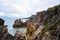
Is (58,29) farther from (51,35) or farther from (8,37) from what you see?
(8,37)

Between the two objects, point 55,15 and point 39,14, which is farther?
point 39,14

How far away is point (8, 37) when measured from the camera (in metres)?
73.2

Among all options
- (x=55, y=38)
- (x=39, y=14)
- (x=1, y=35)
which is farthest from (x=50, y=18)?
(x=1, y=35)

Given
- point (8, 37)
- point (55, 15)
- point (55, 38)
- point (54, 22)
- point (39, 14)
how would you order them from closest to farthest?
point (55, 38) → point (54, 22) → point (55, 15) → point (39, 14) → point (8, 37)

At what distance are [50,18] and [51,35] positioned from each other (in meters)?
10.5

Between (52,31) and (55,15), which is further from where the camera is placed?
(55,15)

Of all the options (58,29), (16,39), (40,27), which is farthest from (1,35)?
(58,29)

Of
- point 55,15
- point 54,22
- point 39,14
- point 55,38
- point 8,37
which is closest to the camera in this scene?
point 55,38

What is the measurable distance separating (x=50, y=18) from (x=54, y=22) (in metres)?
4.50

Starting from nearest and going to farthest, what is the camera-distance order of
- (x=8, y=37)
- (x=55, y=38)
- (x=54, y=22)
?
1. (x=55, y=38)
2. (x=54, y=22)
3. (x=8, y=37)

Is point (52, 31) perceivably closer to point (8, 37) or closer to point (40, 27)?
point (40, 27)

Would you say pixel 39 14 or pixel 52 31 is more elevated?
pixel 39 14

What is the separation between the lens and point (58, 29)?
173ft

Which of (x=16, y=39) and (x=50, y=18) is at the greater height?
(x=50, y=18)
